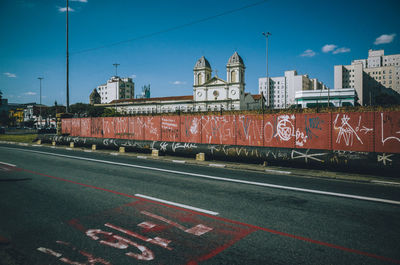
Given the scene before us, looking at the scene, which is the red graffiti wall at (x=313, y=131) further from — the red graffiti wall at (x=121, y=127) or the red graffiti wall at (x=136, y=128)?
the red graffiti wall at (x=121, y=127)

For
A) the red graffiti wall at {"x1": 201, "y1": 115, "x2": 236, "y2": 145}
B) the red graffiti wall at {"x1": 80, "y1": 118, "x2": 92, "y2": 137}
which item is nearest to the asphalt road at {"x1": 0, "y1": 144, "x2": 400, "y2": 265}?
the red graffiti wall at {"x1": 201, "y1": 115, "x2": 236, "y2": 145}

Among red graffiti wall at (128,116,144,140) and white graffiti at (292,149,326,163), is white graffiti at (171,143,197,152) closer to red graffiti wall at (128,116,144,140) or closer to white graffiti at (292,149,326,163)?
red graffiti wall at (128,116,144,140)

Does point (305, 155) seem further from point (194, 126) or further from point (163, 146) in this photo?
point (163, 146)

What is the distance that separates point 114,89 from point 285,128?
527 feet

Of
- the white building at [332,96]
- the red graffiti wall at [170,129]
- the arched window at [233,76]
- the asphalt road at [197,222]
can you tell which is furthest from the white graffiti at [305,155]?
the arched window at [233,76]

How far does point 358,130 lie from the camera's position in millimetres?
10289

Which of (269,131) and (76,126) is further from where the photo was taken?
(76,126)

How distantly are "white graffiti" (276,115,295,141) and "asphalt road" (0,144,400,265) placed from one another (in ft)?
13.7

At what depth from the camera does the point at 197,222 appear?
486 cm

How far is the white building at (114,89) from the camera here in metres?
159

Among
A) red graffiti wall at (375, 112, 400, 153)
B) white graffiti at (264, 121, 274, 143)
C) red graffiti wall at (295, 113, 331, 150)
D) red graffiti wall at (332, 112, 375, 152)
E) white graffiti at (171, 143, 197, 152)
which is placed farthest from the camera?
white graffiti at (171, 143, 197, 152)

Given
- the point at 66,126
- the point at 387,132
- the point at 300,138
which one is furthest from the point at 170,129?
the point at 66,126

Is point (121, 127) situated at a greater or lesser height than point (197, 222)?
greater

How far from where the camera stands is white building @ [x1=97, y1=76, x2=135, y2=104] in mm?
159375
